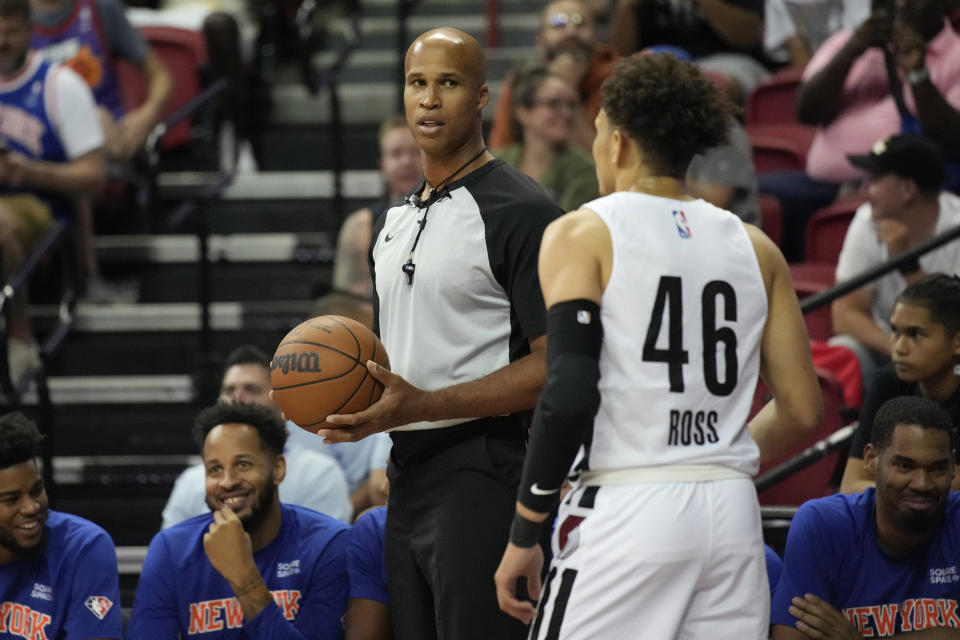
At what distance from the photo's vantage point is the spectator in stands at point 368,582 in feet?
15.3

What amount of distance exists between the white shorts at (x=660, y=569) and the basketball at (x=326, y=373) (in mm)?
629

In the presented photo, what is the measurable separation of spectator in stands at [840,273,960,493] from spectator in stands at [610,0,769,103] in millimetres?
3673

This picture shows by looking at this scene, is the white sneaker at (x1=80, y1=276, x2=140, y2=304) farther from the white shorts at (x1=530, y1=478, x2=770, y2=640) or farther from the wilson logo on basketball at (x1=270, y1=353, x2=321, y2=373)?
the white shorts at (x1=530, y1=478, x2=770, y2=640)

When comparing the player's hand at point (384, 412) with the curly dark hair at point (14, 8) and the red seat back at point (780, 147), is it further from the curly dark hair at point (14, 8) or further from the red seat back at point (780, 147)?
the red seat back at point (780, 147)

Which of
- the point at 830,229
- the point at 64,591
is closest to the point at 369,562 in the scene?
the point at 64,591

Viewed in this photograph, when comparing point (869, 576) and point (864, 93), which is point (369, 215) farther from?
point (869, 576)

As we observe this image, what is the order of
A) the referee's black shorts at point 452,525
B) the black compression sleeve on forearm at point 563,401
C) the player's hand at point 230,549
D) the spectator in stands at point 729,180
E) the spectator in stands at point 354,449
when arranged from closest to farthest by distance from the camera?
the black compression sleeve on forearm at point 563,401 < the referee's black shorts at point 452,525 < the player's hand at point 230,549 < the spectator in stands at point 354,449 < the spectator in stands at point 729,180

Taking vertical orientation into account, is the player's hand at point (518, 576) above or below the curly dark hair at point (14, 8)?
below

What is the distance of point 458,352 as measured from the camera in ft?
11.6

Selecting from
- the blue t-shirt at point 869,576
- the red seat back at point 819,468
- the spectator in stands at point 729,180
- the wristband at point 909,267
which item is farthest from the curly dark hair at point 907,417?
the spectator in stands at point 729,180

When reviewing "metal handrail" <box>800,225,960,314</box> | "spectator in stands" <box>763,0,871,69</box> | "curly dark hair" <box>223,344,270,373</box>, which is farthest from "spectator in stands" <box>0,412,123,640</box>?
"spectator in stands" <box>763,0,871,69</box>

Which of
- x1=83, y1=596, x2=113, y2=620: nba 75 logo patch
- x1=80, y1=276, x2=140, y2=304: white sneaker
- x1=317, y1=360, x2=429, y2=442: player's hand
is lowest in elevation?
x1=83, y1=596, x2=113, y2=620: nba 75 logo patch

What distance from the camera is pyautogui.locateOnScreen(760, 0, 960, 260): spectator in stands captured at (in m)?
6.84

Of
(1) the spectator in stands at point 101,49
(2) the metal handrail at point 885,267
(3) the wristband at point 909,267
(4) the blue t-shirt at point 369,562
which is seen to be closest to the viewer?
(4) the blue t-shirt at point 369,562
